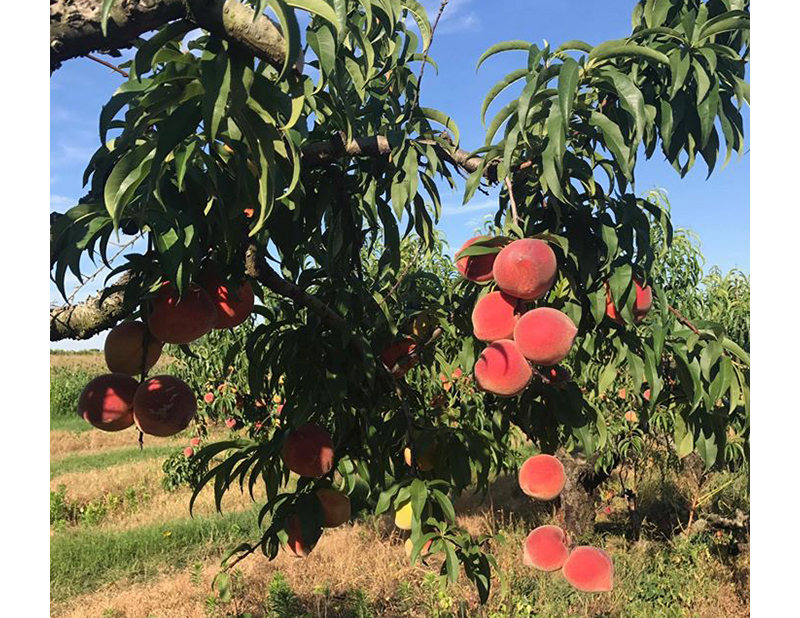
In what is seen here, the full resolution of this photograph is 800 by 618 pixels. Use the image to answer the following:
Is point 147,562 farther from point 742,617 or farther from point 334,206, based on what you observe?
point 334,206

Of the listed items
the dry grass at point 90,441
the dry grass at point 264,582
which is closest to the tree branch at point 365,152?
the dry grass at point 264,582

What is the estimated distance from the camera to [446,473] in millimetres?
1333

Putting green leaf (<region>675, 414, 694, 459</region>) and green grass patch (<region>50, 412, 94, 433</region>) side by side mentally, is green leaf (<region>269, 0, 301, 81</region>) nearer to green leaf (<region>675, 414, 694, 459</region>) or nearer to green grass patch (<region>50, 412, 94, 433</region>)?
green leaf (<region>675, 414, 694, 459</region>)

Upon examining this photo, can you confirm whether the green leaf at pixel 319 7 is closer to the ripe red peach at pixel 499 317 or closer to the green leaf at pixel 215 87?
the green leaf at pixel 215 87

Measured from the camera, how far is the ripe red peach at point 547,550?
4.06 ft

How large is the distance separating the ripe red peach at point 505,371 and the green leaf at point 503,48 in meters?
0.45

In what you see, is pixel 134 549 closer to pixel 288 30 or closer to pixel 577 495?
pixel 577 495

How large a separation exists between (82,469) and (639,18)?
8.56 metres

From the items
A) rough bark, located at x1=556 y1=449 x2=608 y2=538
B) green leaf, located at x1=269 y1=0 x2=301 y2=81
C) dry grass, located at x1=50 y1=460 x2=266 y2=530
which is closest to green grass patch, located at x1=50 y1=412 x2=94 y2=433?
dry grass, located at x1=50 y1=460 x2=266 y2=530

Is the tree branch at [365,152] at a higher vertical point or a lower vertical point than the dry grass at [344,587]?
higher

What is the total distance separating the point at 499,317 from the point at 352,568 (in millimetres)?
3254

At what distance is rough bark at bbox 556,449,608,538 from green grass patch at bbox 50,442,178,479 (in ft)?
19.5

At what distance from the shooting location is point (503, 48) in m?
1.00
